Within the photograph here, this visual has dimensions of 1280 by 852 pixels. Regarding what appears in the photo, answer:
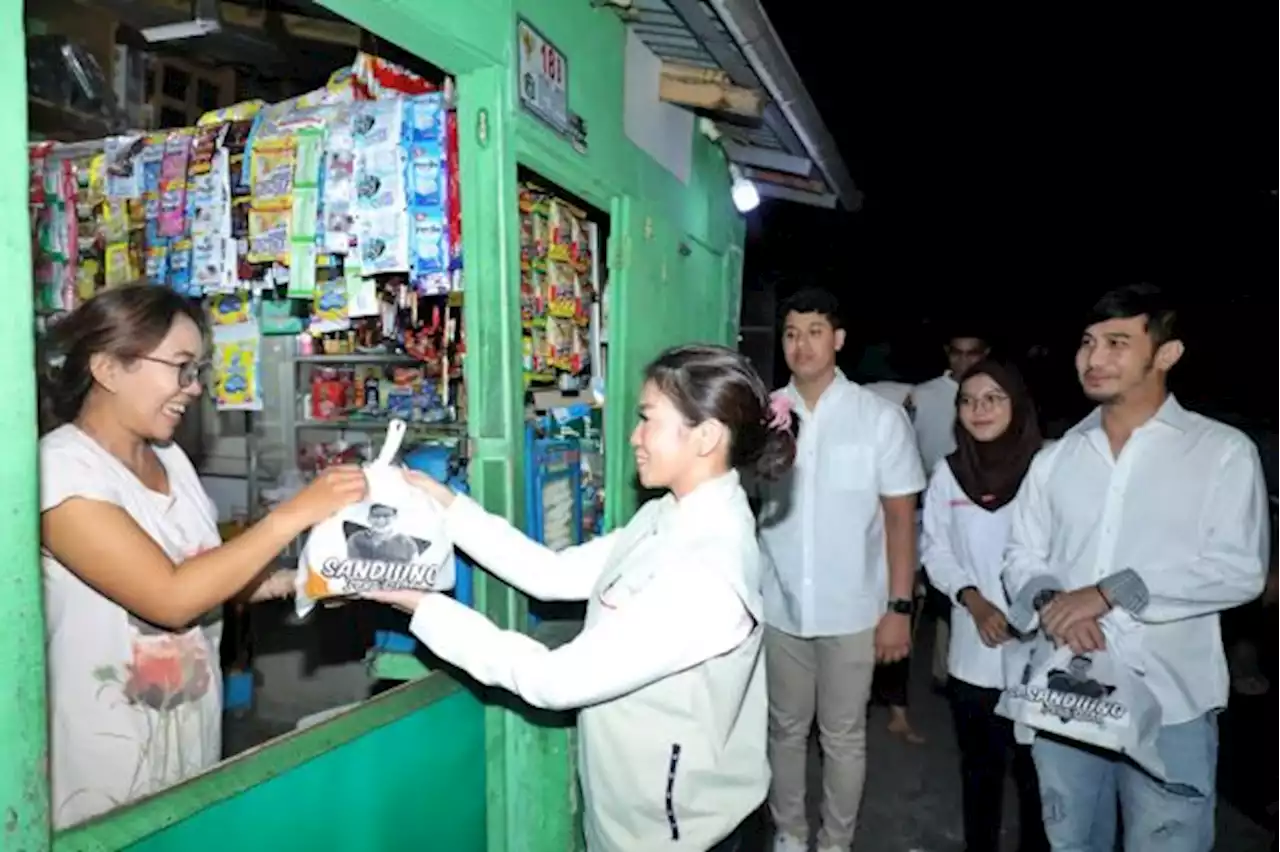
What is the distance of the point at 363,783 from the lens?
196 centimetres

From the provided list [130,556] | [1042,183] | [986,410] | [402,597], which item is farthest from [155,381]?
[1042,183]

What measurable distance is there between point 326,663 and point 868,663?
2703 mm

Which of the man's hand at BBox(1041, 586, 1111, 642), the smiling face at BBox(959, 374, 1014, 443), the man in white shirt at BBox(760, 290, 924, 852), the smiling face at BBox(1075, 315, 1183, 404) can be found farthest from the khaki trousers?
the smiling face at BBox(1075, 315, 1183, 404)

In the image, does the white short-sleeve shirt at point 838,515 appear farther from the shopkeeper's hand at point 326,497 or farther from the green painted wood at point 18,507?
the green painted wood at point 18,507

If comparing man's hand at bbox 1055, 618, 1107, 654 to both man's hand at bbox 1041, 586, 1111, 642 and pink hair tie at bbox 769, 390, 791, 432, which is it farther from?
pink hair tie at bbox 769, 390, 791, 432

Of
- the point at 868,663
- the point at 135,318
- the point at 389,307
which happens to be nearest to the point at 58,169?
the point at 389,307

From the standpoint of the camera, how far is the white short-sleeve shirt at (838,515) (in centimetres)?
336

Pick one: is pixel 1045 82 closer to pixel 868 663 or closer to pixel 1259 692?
pixel 1259 692

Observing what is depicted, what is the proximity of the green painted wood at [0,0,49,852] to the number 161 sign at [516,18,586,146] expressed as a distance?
4.42 ft

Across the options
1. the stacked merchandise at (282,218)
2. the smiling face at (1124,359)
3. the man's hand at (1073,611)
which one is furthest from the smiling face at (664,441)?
the smiling face at (1124,359)

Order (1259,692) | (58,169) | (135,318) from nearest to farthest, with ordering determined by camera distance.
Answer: (135,318) → (58,169) → (1259,692)

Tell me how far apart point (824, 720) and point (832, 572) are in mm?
581

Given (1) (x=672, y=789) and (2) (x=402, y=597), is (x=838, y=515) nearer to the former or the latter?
(1) (x=672, y=789)

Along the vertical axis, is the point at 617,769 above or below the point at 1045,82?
below
